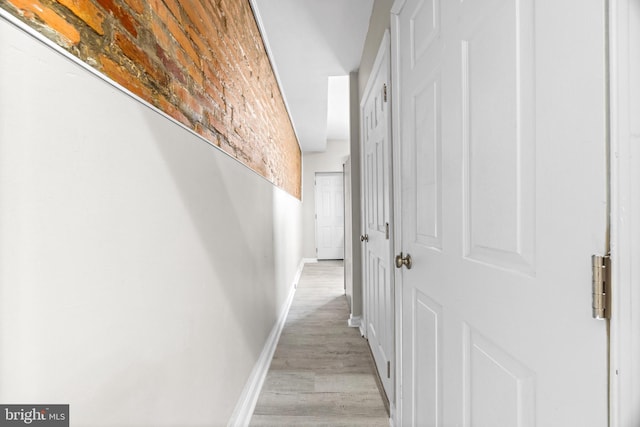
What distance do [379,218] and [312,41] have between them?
1569 millimetres

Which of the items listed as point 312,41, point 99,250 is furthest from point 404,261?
point 312,41

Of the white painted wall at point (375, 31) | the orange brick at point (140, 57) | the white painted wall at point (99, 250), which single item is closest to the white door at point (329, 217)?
the white painted wall at point (375, 31)

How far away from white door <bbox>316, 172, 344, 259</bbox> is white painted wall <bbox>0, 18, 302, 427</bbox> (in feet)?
18.3

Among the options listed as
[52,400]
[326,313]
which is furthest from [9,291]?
[326,313]

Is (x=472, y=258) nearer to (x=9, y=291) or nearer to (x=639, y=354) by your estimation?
(x=639, y=354)

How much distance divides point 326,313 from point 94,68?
2936 millimetres

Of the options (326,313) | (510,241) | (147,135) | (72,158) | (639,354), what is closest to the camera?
(639,354)

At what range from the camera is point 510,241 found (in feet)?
2.00

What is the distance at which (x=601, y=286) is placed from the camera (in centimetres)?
42

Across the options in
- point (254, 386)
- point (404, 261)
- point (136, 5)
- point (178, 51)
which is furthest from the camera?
point (254, 386)

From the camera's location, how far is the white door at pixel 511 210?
1.47 ft

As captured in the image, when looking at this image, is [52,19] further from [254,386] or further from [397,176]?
[254,386]

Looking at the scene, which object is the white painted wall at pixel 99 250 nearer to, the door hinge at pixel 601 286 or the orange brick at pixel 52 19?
the orange brick at pixel 52 19

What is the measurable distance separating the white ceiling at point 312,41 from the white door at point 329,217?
3.00 m
